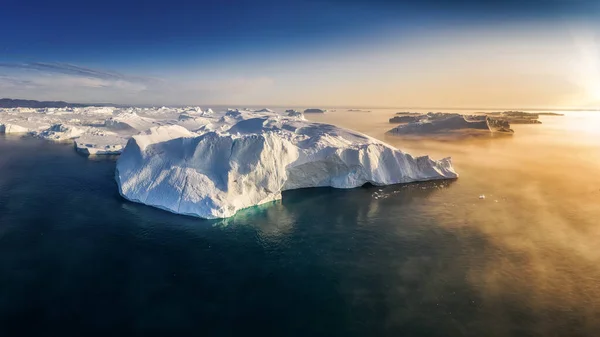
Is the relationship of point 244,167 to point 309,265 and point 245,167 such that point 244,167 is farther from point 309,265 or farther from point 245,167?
point 309,265

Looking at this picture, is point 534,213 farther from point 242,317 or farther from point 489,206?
point 242,317

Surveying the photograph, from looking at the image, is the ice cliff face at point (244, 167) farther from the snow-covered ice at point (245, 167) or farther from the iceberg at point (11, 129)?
the iceberg at point (11, 129)

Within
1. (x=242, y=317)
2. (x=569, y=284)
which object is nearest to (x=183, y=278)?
(x=242, y=317)

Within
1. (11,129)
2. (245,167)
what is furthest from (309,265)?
(11,129)

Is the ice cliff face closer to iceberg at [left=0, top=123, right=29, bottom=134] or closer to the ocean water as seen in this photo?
the ocean water

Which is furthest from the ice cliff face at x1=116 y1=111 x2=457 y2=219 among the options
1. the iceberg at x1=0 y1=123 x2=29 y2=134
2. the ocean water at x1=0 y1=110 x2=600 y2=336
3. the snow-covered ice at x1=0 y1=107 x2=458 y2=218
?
the iceberg at x1=0 y1=123 x2=29 y2=134

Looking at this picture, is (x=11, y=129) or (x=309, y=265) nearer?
(x=309, y=265)

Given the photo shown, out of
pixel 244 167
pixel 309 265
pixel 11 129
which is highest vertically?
pixel 244 167
